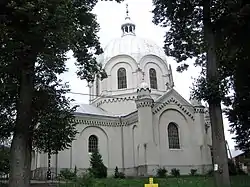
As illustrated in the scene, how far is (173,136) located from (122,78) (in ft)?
27.8

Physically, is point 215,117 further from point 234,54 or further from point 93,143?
point 93,143

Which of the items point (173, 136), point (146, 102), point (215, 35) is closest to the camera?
point (215, 35)

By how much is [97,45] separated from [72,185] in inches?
251

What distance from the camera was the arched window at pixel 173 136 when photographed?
101 feet

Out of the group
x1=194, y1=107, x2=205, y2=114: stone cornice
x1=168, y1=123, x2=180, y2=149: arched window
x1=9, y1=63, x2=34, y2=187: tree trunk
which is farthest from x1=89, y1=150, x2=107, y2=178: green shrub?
x1=9, y1=63, x2=34, y2=187: tree trunk

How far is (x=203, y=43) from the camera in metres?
14.4

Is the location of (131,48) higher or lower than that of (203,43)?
higher

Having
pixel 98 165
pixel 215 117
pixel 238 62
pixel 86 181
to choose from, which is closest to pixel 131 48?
pixel 98 165

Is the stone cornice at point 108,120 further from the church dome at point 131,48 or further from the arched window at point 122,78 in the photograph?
the church dome at point 131,48

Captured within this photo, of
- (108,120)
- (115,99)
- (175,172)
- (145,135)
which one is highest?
(115,99)

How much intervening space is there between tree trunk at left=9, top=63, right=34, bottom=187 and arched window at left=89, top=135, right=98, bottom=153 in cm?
1876

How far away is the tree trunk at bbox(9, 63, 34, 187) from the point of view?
11391mm

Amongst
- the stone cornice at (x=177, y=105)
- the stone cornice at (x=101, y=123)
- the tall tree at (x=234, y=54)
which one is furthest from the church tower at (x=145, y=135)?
the tall tree at (x=234, y=54)

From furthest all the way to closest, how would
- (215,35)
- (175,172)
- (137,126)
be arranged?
(137,126) → (175,172) → (215,35)
